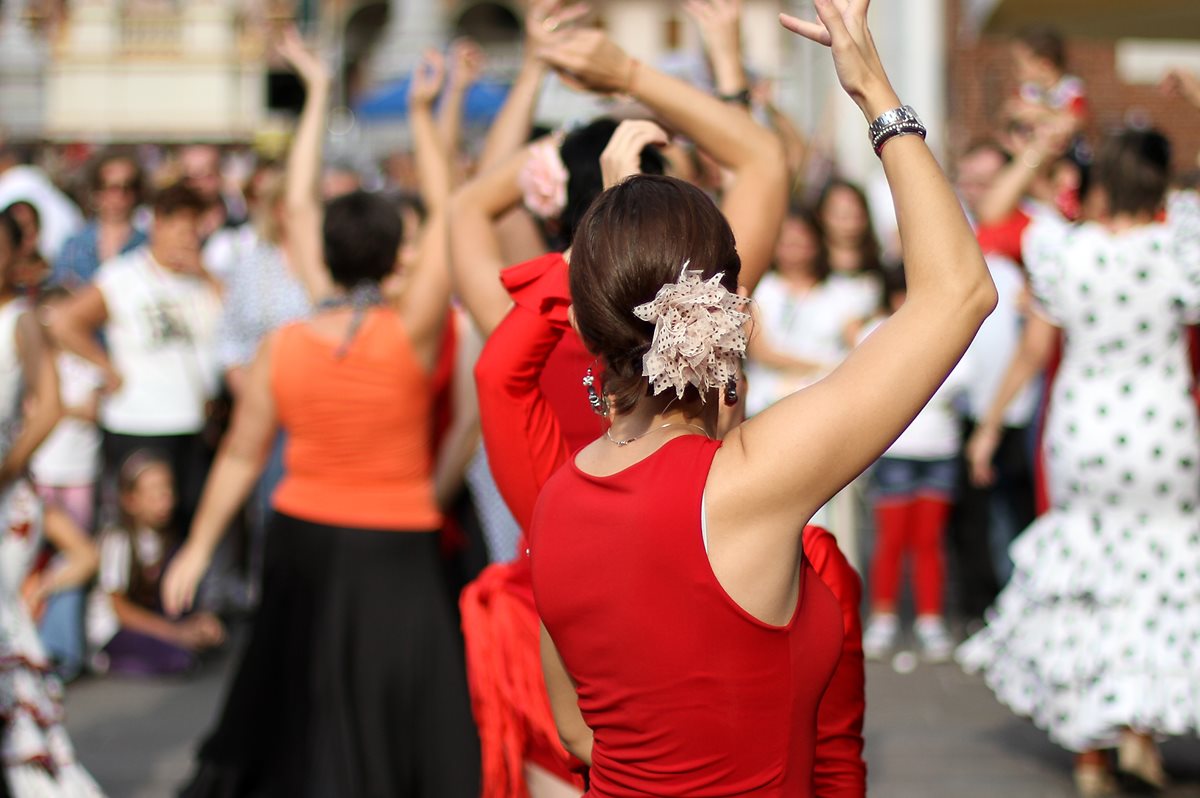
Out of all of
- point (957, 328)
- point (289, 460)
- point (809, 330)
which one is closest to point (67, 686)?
point (289, 460)

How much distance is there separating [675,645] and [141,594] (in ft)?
19.6

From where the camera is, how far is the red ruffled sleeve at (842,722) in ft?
8.14

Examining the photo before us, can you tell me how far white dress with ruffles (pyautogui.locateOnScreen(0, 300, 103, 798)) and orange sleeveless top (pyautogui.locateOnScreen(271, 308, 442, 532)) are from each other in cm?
79

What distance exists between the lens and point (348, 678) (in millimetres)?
4625

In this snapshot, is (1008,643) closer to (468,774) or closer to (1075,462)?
(1075,462)

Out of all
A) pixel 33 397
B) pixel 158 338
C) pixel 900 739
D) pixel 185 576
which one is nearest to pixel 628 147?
pixel 185 576

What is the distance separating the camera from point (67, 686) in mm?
7137

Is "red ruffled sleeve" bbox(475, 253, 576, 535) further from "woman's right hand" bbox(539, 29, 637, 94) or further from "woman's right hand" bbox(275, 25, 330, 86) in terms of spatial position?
"woman's right hand" bbox(275, 25, 330, 86)

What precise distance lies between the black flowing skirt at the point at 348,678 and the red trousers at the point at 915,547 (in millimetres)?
3196

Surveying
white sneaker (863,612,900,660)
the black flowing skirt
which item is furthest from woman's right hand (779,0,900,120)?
white sneaker (863,612,900,660)

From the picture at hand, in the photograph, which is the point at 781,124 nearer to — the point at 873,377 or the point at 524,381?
the point at 524,381

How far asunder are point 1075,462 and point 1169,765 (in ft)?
3.80

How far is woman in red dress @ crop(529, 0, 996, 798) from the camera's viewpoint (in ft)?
6.77

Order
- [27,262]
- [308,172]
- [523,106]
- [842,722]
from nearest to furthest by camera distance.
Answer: [842,722], [523,106], [27,262], [308,172]
